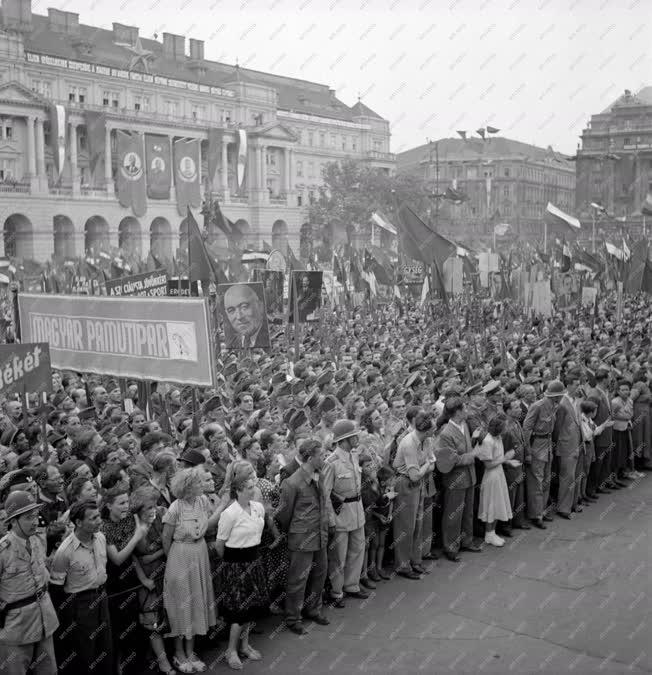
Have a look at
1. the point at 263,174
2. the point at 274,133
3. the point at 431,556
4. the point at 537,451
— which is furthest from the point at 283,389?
the point at 274,133

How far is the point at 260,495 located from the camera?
21.3 ft

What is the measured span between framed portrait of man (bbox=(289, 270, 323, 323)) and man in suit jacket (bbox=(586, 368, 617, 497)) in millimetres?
6114

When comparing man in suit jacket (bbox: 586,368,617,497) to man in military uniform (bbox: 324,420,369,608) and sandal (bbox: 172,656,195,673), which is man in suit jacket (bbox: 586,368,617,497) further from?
sandal (bbox: 172,656,195,673)

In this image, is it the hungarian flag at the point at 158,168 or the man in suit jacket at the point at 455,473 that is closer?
the man in suit jacket at the point at 455,473

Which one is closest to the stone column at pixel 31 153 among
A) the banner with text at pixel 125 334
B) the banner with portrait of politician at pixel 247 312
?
the banner with portrait of politician at pixel 247 312

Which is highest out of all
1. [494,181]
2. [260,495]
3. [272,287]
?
[494,181]

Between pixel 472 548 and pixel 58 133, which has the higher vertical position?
pixel 58 133

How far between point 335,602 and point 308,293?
8999mm

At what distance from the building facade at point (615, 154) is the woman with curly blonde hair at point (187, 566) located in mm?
70204

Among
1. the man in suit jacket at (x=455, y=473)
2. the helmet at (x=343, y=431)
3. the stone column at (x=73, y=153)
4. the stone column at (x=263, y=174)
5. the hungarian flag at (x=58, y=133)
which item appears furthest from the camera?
the stone column at (x=263, y=174)

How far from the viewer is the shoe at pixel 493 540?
345 inches

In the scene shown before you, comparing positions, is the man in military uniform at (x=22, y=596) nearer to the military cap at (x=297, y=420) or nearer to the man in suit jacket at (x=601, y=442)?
the military cap at (x=297, y=420)

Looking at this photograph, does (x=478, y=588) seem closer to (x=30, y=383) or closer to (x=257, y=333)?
(x=30, y=383)

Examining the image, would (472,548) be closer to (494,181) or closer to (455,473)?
(455,473)
